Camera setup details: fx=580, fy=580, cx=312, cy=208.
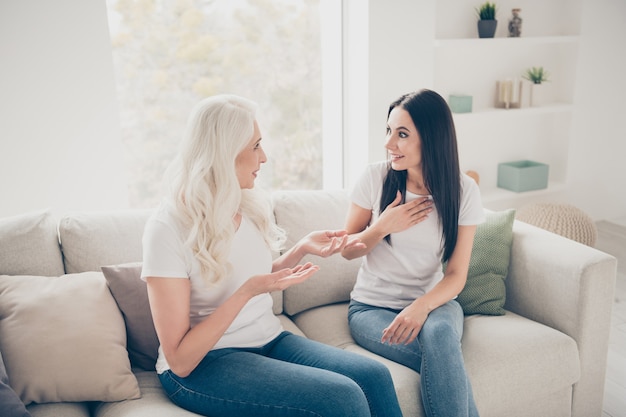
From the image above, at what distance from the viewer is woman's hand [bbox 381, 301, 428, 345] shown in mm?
1706

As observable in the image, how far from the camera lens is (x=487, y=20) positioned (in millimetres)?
3426

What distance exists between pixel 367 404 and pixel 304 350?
25cm

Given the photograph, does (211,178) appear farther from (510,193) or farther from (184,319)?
(510,193)

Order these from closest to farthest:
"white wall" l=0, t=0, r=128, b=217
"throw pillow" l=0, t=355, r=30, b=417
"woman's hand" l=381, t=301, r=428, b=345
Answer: "throw pillow" l=0, t=355, r=30, b=417 → "woman's hand" l=381, t=301, r=428, b=345 → "white wall" l=0, t=0, r=128, b=217

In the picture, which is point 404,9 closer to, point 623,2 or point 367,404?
point 623,2

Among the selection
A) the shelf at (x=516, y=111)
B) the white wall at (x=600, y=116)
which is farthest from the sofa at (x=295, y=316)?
the white wall at (x=600, y=116)

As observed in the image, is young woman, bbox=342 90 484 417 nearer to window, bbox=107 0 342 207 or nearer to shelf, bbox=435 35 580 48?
window, bbox=107 0 342 207

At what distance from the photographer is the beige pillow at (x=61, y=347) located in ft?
5.07

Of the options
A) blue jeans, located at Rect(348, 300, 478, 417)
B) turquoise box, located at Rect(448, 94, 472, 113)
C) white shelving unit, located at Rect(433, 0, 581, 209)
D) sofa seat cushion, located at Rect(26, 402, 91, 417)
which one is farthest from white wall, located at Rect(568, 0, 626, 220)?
sofa seat cushion, located at Rect(26, 402, 91, 417)

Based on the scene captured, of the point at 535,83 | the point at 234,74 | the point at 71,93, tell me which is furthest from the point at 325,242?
the point at 535,83

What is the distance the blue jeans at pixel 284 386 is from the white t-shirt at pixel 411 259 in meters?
0.34

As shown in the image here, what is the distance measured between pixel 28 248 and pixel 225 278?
0.71 meters

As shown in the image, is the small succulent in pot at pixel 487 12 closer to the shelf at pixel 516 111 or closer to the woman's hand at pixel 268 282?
the shelf at pixel 516 111

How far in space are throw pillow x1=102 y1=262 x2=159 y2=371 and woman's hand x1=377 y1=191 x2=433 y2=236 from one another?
0.76 m
